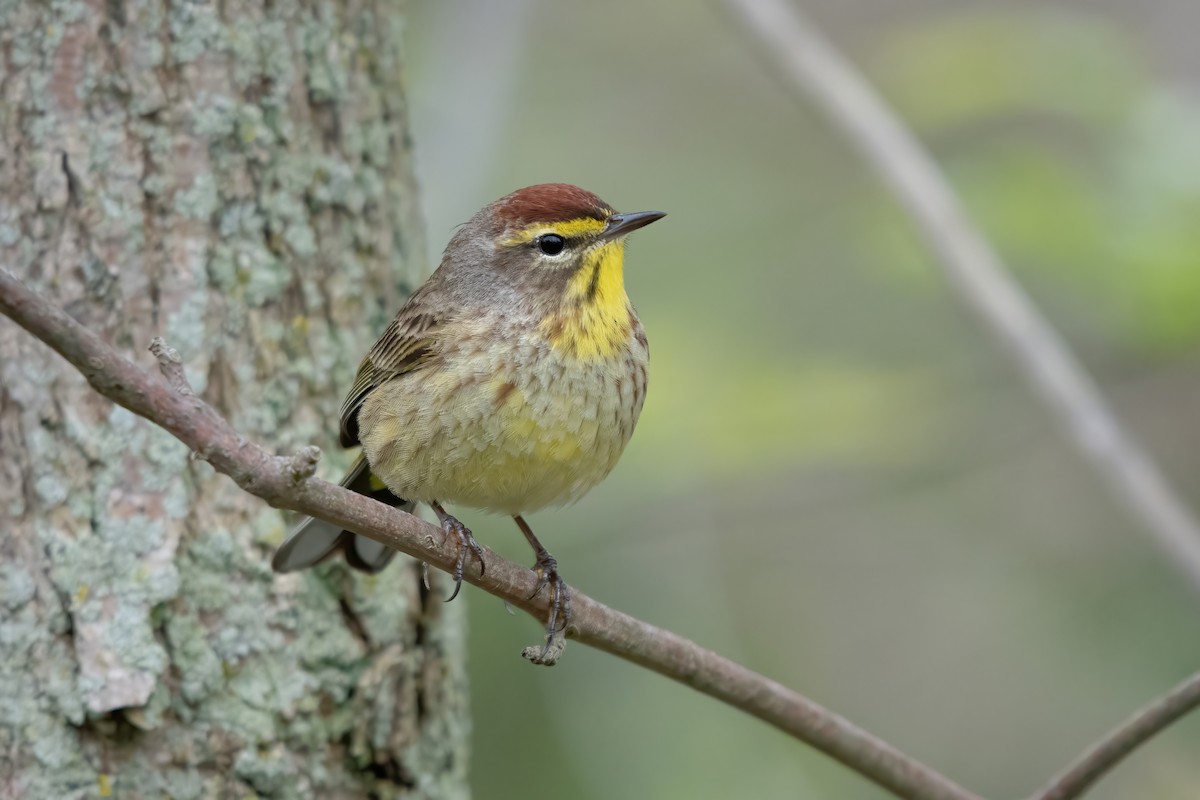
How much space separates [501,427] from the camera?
3527mm

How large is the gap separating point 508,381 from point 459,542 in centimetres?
54

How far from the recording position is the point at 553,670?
6.00 meters

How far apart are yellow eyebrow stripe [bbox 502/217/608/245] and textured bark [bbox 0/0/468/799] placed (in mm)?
526

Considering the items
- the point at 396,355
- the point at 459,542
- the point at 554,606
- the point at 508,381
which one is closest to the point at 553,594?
the point at 554,606

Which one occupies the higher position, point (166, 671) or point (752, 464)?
point (752, 464)

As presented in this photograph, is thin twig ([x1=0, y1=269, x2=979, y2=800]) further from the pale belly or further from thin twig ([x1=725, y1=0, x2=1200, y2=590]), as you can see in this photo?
thin twig ([x1=725, y1=0, x2=1200, y2=590])

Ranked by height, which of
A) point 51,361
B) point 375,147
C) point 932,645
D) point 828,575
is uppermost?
point 375,147

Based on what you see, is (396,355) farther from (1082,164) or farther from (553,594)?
(1082,164)

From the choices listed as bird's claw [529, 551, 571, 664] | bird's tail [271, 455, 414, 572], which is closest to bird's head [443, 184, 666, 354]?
bird's claw [529, 551, 571, 664]

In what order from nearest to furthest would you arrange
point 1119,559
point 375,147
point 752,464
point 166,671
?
1. point 166,671
2. point 375,147
3. point 752,464
4. point 1119,559

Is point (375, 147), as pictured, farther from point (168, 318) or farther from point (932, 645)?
point (932, 645)

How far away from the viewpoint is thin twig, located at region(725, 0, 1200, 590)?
3947mm

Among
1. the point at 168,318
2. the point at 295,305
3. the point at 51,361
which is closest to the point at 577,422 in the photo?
the point at 295,305

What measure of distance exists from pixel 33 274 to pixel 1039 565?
5189 millimetres
